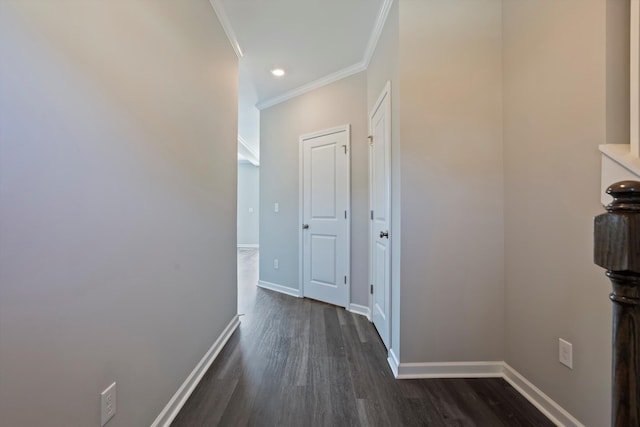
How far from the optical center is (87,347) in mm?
896

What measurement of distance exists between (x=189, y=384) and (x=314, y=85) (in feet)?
10.3

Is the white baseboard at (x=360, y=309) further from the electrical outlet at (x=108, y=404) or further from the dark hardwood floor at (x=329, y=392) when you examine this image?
the electrical outlet at (x=108, y=404)

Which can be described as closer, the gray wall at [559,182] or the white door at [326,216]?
the gray wall at [559,182]

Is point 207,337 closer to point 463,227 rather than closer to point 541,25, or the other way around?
point 463,227

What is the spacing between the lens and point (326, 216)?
10.4 ft

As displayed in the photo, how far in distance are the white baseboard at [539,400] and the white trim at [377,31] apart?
2570 mm

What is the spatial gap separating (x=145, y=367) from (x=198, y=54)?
183 cm

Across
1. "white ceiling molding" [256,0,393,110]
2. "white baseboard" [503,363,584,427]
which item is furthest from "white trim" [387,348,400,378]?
"white ceiling molding" [256,0,393,110]

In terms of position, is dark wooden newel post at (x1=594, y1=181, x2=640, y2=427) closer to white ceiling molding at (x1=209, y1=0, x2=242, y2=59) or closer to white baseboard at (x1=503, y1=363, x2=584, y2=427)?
white baseboard at (x1=503, y1=363, x2=584, y2=427)

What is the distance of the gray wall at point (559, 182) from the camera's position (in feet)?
3.69

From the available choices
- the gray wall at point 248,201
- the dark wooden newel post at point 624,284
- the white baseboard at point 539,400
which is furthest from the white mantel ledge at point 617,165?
the gray wall at point 248,201

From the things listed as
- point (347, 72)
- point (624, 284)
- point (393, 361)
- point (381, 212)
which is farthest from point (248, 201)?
point (624, 284)

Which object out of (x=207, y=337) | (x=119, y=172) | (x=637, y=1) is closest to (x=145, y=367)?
(x=207, y=337)

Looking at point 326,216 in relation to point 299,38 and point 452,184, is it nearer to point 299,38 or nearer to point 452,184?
point 452,184
